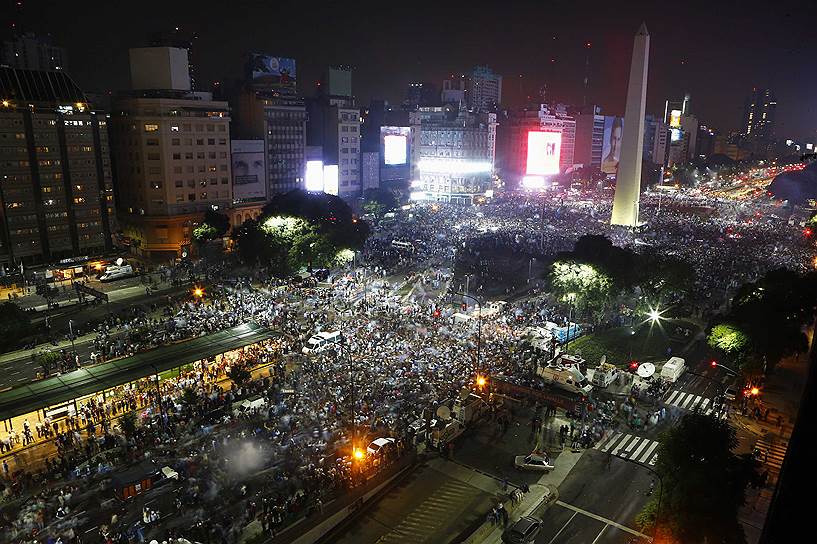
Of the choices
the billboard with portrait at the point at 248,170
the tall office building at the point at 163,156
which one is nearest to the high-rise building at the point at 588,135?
the billboard with portrait at the point at 248,170

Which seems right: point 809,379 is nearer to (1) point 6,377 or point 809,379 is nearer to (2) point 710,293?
(1) point 6,377

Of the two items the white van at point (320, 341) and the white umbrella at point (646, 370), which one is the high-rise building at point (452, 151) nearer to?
the white van at point (320, 341)

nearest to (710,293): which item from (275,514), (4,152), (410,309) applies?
(410,309)

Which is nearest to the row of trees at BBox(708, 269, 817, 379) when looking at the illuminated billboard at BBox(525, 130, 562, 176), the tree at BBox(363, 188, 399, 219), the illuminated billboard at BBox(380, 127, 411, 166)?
the tree at BBox(363, 188, 399, 219)

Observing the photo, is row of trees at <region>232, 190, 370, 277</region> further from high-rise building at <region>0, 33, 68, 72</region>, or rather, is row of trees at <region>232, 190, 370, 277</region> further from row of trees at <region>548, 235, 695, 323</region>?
high-rise building at <region>0, 33, 68, 72</region>

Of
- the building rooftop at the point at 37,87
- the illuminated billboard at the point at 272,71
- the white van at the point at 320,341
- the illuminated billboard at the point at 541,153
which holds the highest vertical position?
the illuminated billboard at the point at 272,71

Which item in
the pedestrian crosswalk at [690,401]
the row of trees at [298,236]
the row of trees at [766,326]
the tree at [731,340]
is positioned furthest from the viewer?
the row of trees at [298,236]

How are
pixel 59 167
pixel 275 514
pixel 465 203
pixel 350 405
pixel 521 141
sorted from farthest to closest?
pixel 521 141, pixel 465 203, pixel 59 167, pixel 350 405, pixel 275 514
